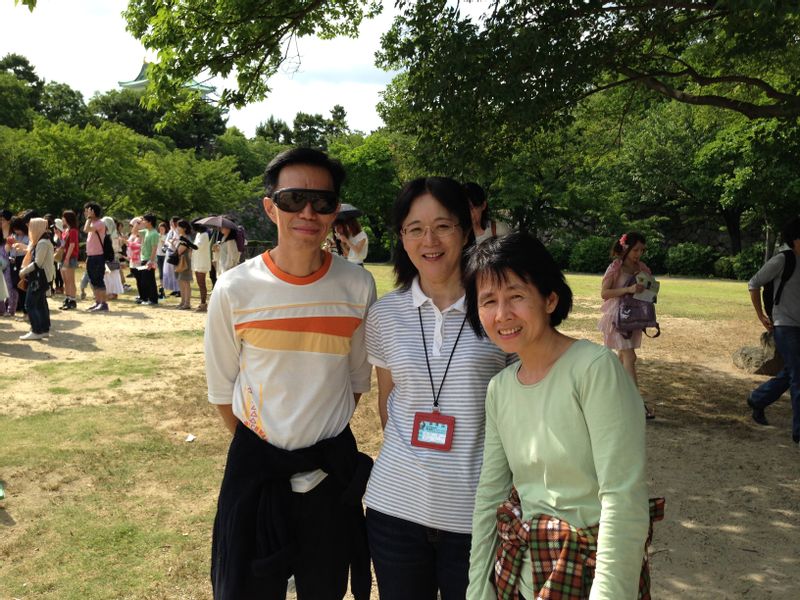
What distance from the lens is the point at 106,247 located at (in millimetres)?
13008

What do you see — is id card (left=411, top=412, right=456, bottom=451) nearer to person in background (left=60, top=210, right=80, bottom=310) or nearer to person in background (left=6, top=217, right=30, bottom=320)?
person in background (left=6, top=217, right=30, bottom=320)

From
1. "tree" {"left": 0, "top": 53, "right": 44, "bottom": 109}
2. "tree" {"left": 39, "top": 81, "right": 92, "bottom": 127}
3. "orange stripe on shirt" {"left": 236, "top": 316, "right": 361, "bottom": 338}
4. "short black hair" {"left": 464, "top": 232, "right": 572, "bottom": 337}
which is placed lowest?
"orange stripe on shirt" {"left": 236, "top": 316, "right": 361, "bottom": 338}

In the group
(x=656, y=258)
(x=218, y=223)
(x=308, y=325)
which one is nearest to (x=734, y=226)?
(x=656, y=258)

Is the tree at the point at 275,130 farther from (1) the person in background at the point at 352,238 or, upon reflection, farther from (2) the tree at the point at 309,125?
(1) the person in background at the point at 352,238

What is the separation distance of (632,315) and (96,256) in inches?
400

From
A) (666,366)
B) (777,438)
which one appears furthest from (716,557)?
(666,366)

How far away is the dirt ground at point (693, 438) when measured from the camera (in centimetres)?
386

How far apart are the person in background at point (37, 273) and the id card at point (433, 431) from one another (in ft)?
30.9

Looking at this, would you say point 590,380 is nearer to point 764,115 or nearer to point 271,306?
point 271,306

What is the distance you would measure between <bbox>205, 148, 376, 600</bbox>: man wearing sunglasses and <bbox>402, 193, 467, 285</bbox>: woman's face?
32cm

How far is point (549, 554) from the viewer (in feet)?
5.51

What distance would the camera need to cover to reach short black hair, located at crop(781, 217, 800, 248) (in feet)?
19.4

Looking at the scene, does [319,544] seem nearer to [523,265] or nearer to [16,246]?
[523,265]

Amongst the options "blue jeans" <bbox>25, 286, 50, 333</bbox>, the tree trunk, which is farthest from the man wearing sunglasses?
the tree trunk
